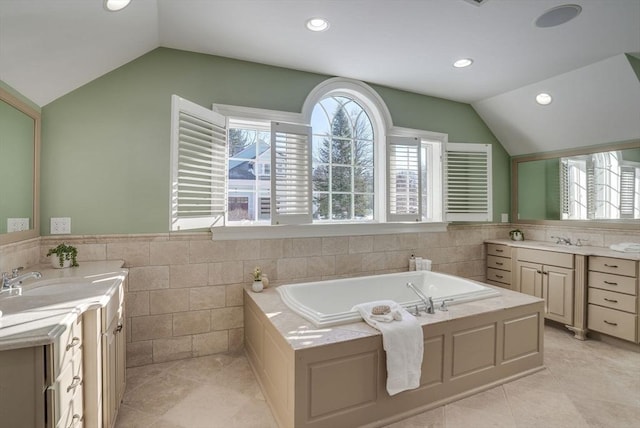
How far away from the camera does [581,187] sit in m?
3.69

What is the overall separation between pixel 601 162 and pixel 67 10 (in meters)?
4.86

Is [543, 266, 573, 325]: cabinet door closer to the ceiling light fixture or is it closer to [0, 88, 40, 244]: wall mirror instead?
the ceiling light fixture

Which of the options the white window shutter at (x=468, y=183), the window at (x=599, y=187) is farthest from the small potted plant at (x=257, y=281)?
the window at (x=599, y=187)

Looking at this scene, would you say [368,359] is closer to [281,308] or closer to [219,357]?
[281,308]

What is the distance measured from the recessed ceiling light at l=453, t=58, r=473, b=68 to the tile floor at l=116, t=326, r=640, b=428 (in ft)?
8.96

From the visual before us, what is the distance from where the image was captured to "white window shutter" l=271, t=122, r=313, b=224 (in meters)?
2.91

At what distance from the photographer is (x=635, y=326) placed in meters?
2.85

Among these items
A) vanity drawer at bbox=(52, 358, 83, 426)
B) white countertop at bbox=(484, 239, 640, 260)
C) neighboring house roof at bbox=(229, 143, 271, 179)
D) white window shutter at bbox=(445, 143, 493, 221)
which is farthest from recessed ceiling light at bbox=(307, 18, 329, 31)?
white countertop at bbox=(484, 239, 640, 260)

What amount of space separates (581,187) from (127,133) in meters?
4.74

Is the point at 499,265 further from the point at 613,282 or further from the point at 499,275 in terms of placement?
the point at 613,282

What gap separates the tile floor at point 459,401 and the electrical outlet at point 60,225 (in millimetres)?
1194

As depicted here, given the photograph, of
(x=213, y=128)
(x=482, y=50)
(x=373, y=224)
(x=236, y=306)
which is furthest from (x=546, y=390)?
(x=213, y=128)

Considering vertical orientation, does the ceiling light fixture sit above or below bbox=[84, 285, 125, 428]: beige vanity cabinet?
above

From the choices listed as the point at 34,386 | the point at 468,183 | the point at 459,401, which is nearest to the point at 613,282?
the point at 468,183
